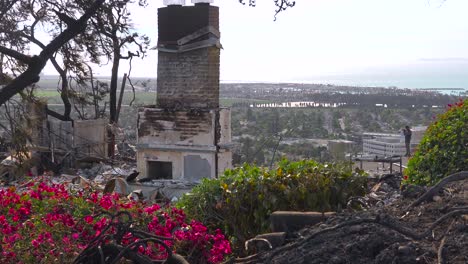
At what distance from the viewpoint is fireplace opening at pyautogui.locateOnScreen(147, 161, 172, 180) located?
46.0 feet

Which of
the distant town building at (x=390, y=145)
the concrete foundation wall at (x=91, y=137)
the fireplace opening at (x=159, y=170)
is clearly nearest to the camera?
the fireplace opening at (x=159, y=170)

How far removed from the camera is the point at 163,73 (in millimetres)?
13805

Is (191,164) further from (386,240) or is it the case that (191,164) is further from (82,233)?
(386,240)

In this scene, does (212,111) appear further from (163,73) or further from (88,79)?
(88,79)

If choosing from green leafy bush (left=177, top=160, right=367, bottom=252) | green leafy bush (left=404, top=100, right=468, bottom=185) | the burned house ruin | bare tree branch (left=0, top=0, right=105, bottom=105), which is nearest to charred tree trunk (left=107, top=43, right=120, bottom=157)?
the burned house ruin

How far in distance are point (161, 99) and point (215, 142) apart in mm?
1600

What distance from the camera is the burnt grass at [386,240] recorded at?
2.89 meters

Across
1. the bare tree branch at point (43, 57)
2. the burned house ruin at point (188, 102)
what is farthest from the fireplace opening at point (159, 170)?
the bare tree branch at point (43, 57)

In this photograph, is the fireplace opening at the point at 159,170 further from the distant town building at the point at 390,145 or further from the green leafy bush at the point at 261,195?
the green leafy bush at the point at 261,195

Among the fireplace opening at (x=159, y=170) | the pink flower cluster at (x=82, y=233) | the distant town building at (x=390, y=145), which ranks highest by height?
the pink flower cluster at (x=82, y=233)

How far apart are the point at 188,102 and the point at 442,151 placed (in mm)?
8351

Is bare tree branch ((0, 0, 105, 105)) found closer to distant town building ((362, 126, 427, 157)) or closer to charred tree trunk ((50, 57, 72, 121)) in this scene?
distant town building ((362, 126, 427, 157))

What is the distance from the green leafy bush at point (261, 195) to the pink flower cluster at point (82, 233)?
0.74m

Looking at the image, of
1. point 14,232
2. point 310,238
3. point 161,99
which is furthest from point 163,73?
point 310,238
